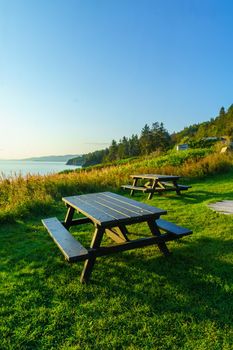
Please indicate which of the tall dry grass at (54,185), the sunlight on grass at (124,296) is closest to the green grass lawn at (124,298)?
the sunlight on grass at (124,296)

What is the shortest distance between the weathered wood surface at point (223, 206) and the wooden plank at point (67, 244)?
3.07 m

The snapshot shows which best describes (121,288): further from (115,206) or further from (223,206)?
(223,206)

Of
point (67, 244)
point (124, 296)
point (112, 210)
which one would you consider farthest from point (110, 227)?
point (124, 296)

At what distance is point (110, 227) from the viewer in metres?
2.99

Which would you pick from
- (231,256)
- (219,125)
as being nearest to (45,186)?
(231,256)

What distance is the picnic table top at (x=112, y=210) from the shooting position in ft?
8.93

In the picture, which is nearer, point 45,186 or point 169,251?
point 169,251

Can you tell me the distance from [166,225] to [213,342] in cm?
157

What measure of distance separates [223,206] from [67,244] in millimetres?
3753

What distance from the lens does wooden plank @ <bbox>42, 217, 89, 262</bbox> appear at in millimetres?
2539

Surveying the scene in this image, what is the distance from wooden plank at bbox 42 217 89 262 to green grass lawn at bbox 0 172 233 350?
1.11 ft

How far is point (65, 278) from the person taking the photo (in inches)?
112

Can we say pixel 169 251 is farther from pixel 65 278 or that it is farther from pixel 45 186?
pixel 45 186

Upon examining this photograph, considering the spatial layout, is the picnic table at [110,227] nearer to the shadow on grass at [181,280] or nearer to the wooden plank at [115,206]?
the wooden plank at [115,206]
